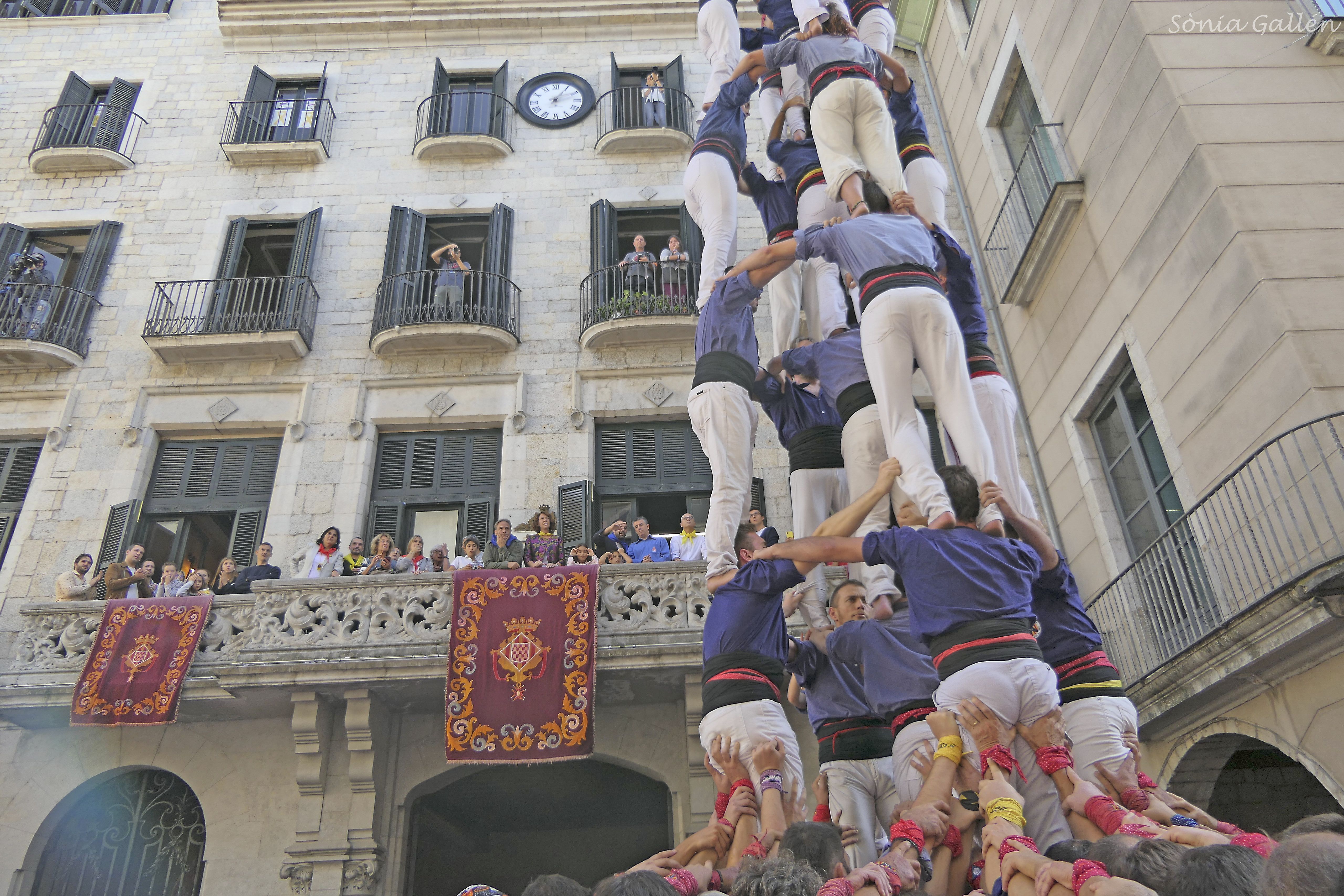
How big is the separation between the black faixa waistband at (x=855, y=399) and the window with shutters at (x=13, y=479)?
12589mm

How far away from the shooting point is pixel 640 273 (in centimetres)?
1470

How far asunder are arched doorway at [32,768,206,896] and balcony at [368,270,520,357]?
21.3ft

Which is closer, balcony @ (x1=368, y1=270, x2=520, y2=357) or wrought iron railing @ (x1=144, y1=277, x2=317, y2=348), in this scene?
balcony @ (x1=368, y1=270, x2=520, y2=357)

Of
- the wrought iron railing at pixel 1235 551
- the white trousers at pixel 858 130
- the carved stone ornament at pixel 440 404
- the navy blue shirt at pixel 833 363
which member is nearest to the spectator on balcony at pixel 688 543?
the carved stone ornament at pixel 440 404

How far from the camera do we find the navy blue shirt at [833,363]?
5891 mm

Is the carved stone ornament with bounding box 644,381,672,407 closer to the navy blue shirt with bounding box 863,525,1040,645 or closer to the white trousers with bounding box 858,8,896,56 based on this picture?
the white trousers with bounding box 858,8,896,56

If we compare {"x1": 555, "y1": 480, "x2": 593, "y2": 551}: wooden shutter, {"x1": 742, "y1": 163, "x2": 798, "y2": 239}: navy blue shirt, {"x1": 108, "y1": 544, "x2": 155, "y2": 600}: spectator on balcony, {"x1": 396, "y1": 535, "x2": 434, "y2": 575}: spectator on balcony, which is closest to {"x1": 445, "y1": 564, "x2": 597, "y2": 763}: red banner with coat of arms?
{"x1": 396, "y1": 535, "x2": 434, "y2": 575}: spectator on balcony

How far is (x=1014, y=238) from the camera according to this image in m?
13.1

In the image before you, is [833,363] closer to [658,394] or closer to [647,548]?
[647,548]

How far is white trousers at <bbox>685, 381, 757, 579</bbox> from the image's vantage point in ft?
18.6

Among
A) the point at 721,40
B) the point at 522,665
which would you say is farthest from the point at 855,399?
the point at 522,665

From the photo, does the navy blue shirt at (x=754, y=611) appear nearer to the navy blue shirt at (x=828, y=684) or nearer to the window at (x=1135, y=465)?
the navy blue shirt at (x=828, y=684)

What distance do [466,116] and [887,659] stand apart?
14359 millimetres

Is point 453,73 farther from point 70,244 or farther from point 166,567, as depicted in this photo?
point 166,567
